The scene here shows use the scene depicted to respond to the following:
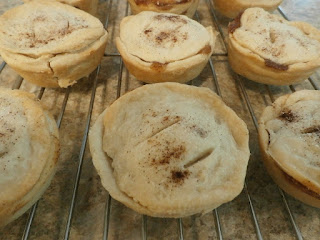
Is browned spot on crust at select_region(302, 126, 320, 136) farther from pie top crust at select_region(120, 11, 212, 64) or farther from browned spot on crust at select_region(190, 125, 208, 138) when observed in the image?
pie top crust at select_region(120, 11, 212, 64)

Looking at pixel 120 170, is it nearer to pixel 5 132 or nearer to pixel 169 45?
pixel 5 132

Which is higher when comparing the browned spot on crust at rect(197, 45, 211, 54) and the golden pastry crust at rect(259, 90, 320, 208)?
the browned spot on crust at rect(197, 45, 211, 54)

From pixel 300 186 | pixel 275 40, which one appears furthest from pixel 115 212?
pixel 275 40

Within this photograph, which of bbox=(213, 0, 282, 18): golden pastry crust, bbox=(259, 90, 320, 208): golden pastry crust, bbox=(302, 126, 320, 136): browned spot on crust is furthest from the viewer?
bbox=(213, 0, 282, 18): golden pastry crust

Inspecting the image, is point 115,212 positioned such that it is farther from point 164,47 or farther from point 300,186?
point 164,47

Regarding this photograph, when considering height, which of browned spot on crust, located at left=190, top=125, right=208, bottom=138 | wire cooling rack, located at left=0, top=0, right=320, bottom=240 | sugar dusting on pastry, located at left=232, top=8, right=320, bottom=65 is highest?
sugar dusting on pastry, located at left=232, top=8, right=320, bottom=65

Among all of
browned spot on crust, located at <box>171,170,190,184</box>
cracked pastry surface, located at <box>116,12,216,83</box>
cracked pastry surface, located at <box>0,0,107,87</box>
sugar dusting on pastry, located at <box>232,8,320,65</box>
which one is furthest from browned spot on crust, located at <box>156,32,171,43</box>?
browned spot on crust, located at <box>171,170,190,184</box>

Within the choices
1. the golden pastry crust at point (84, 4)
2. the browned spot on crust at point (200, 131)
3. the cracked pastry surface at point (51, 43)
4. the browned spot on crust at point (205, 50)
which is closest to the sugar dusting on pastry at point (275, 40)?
the browned spot on crust at point (205, 50)
